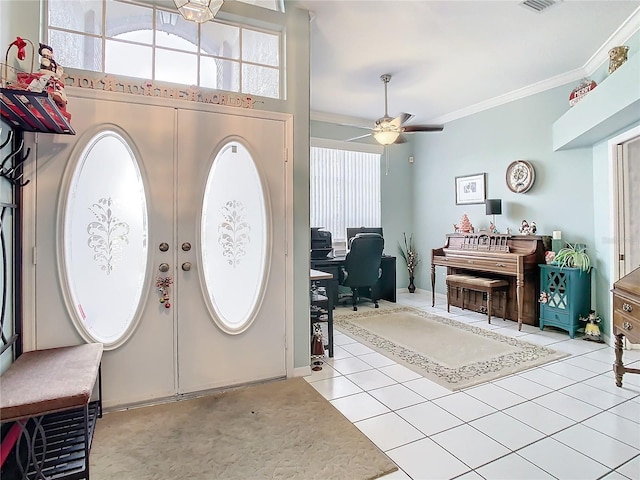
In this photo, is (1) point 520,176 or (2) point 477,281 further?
(1) point 520,176

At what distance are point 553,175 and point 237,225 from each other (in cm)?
406

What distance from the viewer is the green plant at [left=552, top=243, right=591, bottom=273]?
3883mm

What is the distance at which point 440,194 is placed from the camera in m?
6.15

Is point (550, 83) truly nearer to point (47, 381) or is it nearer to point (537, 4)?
point (537, 4)

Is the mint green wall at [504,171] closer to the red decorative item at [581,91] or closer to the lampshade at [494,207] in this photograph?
the lampshade at [494,207]

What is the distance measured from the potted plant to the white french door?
4332 mm

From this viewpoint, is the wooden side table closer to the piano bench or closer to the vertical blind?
the piano bench

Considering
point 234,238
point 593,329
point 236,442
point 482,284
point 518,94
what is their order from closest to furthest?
1. point 236,442
2. point 234,238
3. point 593,329
4. point 482,284
5. point 518,94

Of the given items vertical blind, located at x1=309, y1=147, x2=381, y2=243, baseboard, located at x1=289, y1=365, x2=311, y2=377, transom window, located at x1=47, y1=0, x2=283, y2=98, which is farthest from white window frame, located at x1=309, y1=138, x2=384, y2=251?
baseboard, located at x1=289, y1=365, x2=311, y2=377

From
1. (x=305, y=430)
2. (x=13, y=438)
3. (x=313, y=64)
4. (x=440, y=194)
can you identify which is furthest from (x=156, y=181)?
(x=440, y=194)

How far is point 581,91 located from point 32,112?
4.81m

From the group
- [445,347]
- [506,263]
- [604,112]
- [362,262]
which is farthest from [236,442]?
[604,112]

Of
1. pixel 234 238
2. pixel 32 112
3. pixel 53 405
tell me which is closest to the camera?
pixel 53 405

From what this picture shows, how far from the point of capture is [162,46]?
99.4 inches
